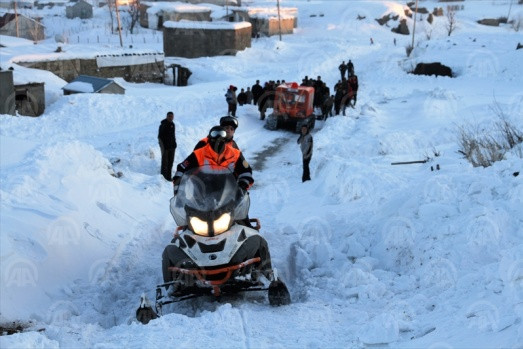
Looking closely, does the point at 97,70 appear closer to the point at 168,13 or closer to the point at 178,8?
the point at 178,8

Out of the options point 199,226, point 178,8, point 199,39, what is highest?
point 178,8

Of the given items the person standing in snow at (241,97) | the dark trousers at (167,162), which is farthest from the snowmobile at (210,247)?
the person standing in snow at (241,97)

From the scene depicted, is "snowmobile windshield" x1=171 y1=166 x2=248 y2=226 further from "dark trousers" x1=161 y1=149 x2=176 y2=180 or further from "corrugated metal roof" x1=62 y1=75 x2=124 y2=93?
"corrugated metal roof" x1=62 y1=75 x2=124 y2=93

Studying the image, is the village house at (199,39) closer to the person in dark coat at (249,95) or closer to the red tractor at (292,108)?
the person in dark coat at (249,95)

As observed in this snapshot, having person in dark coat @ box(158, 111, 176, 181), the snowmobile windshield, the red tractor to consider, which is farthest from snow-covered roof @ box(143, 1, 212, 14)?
the snowmobile windshield

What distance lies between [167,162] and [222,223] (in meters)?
7.56

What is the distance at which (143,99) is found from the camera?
2481 centimetres

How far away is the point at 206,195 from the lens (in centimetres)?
613

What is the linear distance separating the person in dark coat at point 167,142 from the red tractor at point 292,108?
781 centimetres

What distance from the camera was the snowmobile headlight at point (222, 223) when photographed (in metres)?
6.04

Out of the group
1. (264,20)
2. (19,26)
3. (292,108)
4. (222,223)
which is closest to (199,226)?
(222,223)

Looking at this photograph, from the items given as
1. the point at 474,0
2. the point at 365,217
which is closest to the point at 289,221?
the point at 365,217

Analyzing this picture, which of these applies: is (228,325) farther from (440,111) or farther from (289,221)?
(440,111)

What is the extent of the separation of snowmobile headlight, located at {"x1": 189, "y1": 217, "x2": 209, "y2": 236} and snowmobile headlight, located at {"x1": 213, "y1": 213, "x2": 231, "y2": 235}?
10 cm
